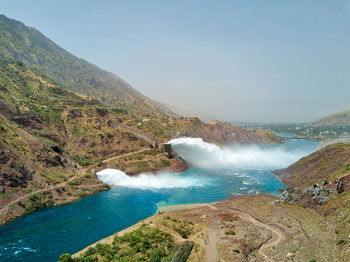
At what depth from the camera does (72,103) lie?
108812 mm

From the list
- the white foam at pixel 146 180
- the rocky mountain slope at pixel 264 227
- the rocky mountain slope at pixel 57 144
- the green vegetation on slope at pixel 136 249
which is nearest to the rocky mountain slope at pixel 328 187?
the rocky mountain slope at pixel 264 227

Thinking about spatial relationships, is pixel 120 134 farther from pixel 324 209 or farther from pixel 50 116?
pixel 324 209

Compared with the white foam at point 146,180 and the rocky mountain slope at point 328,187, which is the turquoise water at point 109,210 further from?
the rocky mountain slope at point 328,187

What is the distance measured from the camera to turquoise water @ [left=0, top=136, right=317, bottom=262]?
33688 millimetres

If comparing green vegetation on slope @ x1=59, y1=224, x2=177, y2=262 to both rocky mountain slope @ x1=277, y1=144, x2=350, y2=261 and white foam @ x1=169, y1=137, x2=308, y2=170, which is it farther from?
white foam @ x1=169, y1=137, x2=308, y2=170

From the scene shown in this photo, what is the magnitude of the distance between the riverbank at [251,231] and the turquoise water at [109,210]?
196 inches

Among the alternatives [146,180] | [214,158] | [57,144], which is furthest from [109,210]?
[214,158]

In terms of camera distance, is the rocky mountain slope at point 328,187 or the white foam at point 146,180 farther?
the white foam at point 146,180

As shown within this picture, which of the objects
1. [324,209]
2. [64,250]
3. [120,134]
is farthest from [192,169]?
[64,250]

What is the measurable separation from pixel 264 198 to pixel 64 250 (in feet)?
136

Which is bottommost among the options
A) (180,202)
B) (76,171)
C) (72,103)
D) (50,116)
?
(180,202)

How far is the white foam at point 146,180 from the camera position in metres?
66.3

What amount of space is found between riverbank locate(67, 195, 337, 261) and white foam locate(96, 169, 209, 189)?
19340 millimetres

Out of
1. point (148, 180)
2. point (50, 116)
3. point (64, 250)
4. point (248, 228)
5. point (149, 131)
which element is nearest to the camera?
point (64, 250)
